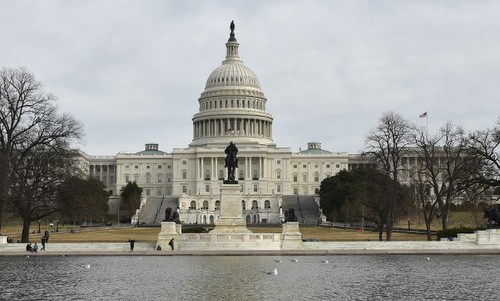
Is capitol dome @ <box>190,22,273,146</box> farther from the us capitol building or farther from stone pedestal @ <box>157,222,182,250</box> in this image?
stone pedestal @ <box>157,222,182,250</box>

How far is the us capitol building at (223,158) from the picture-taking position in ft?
613

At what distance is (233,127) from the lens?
19275 cm

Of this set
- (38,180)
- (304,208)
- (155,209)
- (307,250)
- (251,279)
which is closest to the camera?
(251,279)

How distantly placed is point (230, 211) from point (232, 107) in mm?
134152

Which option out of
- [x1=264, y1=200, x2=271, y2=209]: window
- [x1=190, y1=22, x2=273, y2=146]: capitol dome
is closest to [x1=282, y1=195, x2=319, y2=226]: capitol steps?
[x1=264, y1=200, x2=271, y2=209]: window

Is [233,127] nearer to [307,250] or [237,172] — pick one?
[237,172]

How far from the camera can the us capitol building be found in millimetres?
186750

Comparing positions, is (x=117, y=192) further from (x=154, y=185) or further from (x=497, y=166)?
(x=497, y=166)

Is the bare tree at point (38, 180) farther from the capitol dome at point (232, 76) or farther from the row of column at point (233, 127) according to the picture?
the capitol dome at point (232, 76)

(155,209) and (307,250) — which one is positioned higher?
(155,209)

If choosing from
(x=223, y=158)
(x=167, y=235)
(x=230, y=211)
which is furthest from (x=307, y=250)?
(x=223, y=158)

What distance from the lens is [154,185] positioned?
644 feet

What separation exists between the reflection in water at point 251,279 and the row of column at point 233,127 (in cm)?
14523

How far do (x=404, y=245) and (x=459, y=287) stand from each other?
1005 inches
